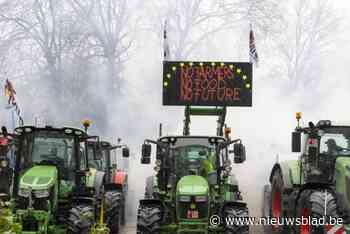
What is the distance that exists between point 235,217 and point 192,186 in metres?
0.85

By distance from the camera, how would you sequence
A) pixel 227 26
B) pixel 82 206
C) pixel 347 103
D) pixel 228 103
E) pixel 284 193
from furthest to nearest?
1. pixel 227 26
2. pixel 347 103
3. pixel 228 103
4. pixel 284 193
5. pixel 82 206

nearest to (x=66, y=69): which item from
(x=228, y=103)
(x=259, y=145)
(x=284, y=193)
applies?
(x=259, y=145)

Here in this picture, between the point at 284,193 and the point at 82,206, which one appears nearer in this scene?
the point at 82,206

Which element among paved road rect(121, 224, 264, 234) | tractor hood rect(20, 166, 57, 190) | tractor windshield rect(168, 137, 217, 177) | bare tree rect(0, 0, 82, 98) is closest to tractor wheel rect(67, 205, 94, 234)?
tractor hood rect(20, 166, 57, 190)

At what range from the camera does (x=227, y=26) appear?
35594mm

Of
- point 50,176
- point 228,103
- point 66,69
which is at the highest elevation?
point 66,69

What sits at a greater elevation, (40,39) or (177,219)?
(40,39)

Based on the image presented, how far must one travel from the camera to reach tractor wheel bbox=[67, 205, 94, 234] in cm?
1079

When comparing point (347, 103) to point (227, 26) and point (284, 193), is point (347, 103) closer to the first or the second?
point (227, 26)

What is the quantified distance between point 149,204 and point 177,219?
0.53 m

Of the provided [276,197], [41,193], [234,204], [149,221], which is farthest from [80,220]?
[276,197]

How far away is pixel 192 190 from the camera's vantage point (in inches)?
432

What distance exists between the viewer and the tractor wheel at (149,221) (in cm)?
1085

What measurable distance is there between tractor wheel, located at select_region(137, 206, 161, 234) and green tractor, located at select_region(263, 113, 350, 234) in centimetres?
239
